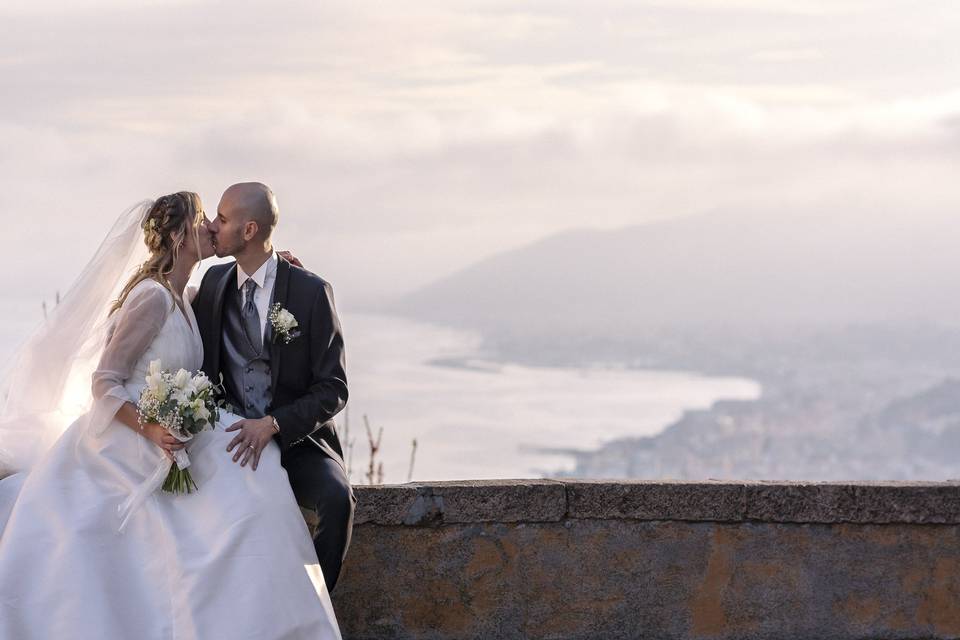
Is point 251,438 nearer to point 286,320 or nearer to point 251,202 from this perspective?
point 286,320

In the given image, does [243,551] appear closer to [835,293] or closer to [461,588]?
[461,588]

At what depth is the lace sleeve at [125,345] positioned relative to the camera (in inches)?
170

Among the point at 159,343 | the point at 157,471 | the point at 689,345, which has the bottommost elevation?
the point at 689,345

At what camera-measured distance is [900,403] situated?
7238 centimetres

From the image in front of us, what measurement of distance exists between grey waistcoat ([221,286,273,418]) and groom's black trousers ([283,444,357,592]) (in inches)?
11.5

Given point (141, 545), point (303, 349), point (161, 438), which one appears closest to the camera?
point (141, 545)

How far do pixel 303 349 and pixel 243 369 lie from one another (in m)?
0.24

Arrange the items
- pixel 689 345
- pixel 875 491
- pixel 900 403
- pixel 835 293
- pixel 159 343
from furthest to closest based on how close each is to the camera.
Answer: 1. pixel 835 293
2. pixel 900 403
3. pixel 689 345
4. pixel 875 491
5. pixel 159 343

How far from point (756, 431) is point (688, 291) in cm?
1123

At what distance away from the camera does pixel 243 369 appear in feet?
15.3

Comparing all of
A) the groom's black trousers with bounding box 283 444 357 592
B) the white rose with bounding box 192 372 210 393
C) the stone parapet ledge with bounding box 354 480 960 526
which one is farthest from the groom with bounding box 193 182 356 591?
the stone parapet ledge with bounding box 354 480 960 526

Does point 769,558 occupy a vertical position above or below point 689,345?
above

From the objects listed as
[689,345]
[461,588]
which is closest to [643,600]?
[461,588]

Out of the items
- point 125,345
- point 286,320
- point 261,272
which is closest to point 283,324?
point 286,320
